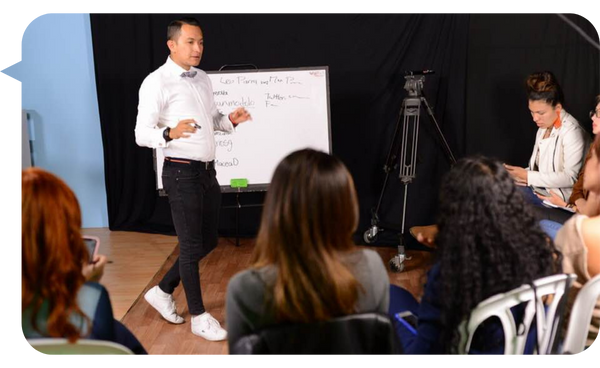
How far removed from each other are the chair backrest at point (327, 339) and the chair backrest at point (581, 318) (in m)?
0.61

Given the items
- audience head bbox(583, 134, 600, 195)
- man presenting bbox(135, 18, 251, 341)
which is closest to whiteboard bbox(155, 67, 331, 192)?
man presenting bbox(135, 18, 251, 341)

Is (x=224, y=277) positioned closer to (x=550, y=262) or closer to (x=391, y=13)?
(x=391, y=13)

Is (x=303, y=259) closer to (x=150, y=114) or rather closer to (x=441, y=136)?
(x=150, y=114)

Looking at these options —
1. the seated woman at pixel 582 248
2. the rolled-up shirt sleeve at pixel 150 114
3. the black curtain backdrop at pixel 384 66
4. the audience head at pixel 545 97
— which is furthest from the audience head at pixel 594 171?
the black curtain backdrop at pixel 384 66

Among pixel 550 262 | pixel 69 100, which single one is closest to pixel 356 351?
pixel 550 262

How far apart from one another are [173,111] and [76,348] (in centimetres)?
144

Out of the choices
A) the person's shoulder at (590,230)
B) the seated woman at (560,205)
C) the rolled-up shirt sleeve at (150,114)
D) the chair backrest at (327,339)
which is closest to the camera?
the chair backrest at (327,339)

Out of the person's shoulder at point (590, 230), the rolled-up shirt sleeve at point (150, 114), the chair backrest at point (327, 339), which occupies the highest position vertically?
the rolled-up shirt sleeve at point (150, 114)

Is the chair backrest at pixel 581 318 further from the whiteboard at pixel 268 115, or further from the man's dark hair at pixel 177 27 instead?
the whiteboard at pixel 268 115

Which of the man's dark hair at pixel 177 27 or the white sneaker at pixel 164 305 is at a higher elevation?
the man's dark hair at pixel 177 27

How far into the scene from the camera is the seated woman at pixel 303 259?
1257 mm

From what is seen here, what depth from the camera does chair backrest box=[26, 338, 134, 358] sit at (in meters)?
1.25

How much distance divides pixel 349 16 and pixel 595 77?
1.64 meters

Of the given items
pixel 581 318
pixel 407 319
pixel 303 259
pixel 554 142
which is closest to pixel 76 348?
pixel 303 259
